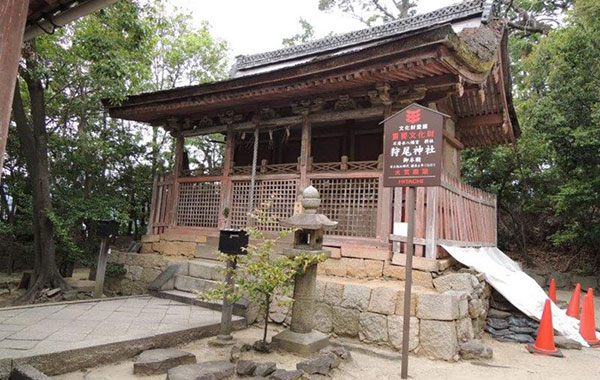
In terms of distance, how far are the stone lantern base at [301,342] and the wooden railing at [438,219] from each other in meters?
2.08

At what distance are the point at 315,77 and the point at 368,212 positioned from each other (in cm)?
264

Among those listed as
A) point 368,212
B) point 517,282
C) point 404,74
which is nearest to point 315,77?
point 404,74

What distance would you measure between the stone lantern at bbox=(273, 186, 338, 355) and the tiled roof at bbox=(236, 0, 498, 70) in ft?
22.4

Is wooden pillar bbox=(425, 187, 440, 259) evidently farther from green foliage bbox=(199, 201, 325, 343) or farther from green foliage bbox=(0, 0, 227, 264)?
green foliage bbox=(0, 0, 227, 264)

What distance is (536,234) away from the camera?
14.6 meters

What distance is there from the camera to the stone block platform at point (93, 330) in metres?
4.07

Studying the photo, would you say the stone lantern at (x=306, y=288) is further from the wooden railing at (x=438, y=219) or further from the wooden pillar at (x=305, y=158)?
the wooden pillar at (x=305, y=158)

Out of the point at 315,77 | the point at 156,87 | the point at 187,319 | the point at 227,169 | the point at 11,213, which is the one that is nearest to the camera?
the point at 187,319

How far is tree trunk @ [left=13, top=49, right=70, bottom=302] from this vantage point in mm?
9281

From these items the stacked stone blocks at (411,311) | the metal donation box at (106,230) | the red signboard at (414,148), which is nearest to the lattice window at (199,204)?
the metal donation box at (106,230)

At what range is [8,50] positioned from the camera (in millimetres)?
2211

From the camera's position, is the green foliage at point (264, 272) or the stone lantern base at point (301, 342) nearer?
the green foliage at point (264, 272)

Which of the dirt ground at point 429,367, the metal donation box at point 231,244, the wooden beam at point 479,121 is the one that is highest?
the wooden beam at point 479,121

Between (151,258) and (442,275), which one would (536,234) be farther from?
(151,258)
